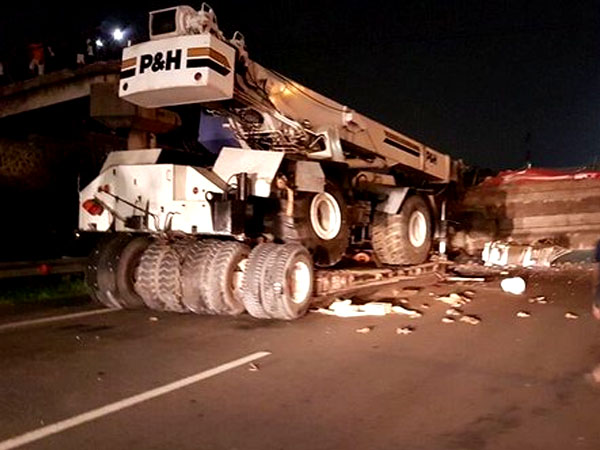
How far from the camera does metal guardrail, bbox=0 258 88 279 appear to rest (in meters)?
12.6

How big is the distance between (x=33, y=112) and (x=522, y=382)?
19.9 m

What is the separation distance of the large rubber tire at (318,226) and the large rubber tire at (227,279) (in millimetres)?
991

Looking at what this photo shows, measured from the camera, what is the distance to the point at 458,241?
18.9m

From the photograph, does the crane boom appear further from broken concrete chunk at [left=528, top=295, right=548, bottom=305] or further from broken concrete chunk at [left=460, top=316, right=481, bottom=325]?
broken concrete chunk at [left=528, top=295, right=548, bottom=305]

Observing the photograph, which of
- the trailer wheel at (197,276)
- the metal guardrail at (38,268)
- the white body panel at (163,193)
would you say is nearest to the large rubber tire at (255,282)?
the trailer wheel at (197,276)

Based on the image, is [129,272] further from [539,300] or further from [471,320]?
[539,300]

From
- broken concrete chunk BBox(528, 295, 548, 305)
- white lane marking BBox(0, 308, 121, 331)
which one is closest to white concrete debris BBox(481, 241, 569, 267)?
broken concrete chunk BBox(528, 295, 548, 305)

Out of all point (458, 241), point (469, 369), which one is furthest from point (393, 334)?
point (458, 241)

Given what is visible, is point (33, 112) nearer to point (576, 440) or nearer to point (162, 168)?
point (162, 168)

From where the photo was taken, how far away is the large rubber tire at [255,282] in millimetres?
8945

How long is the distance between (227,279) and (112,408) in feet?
12.9

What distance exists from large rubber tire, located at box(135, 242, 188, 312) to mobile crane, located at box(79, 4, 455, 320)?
2 centimetres

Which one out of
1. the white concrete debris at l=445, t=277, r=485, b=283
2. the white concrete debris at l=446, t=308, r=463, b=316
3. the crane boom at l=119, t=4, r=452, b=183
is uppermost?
the crane boom at l=119, t=4, r=452, b=183

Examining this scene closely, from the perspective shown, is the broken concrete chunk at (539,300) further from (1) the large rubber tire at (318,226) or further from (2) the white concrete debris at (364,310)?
Result: (1) the large rubber tire at (318,226)
